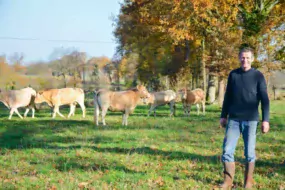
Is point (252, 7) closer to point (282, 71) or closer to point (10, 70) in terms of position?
point (282, 71)

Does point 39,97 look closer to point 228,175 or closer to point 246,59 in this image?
point 228,175

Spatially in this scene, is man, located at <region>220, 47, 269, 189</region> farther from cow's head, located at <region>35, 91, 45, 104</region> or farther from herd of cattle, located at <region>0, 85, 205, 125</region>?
cow's head, located at <region>35, 91, 45, 104</region>

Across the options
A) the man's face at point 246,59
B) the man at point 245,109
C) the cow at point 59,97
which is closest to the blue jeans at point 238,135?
the man at point 245,109

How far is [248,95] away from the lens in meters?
6.20

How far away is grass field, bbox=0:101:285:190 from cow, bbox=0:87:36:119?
285 inches

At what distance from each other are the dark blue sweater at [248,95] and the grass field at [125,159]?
4.28 ft

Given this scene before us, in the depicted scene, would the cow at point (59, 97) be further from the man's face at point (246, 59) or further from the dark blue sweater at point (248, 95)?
the man's face at point (246, 59)

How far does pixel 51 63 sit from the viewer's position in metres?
19.3

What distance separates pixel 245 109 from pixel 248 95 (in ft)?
0.78

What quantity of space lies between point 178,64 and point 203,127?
22573mm

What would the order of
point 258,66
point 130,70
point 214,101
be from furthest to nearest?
point 130,70, point 214,101, point 258,66

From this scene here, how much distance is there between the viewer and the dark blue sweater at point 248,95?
619cm

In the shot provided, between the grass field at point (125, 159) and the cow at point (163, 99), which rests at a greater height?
the cow at point (163, 99)

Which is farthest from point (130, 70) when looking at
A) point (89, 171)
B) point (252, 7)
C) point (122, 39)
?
point (89, 171)
